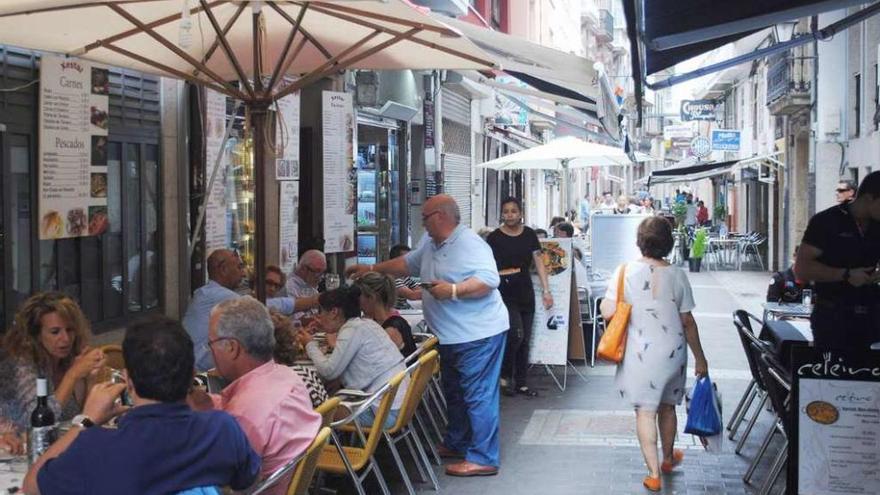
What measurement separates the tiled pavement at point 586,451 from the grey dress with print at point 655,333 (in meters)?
0.68

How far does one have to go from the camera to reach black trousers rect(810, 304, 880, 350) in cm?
670

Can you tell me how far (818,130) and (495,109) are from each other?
27.5 ft

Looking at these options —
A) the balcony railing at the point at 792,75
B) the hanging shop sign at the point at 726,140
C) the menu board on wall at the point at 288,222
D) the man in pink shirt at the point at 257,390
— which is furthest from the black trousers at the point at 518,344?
the hanging shop sign at the point at 726,140

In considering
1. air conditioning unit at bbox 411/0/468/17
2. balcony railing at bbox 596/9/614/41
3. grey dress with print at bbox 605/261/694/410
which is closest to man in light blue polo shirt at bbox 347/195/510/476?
grey dress with print at bbox 605/261/694/410

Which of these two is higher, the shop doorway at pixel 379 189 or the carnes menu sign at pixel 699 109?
the carnes menu sign at pixel 699 109

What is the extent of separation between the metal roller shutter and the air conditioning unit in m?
4.02

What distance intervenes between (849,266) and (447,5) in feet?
34.9

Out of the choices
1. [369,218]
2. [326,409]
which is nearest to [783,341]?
[326,409]

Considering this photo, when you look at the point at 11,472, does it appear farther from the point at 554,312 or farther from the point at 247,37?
the point at 554,312

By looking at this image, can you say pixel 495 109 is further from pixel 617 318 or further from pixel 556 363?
pixel 617 318

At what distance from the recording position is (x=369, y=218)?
1698cm

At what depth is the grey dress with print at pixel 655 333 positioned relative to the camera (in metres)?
7.09

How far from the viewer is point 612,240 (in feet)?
55.8

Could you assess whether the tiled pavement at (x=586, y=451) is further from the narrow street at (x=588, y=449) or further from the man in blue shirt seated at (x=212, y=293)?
the man in blue shirt seated at (x=212, y=293)
